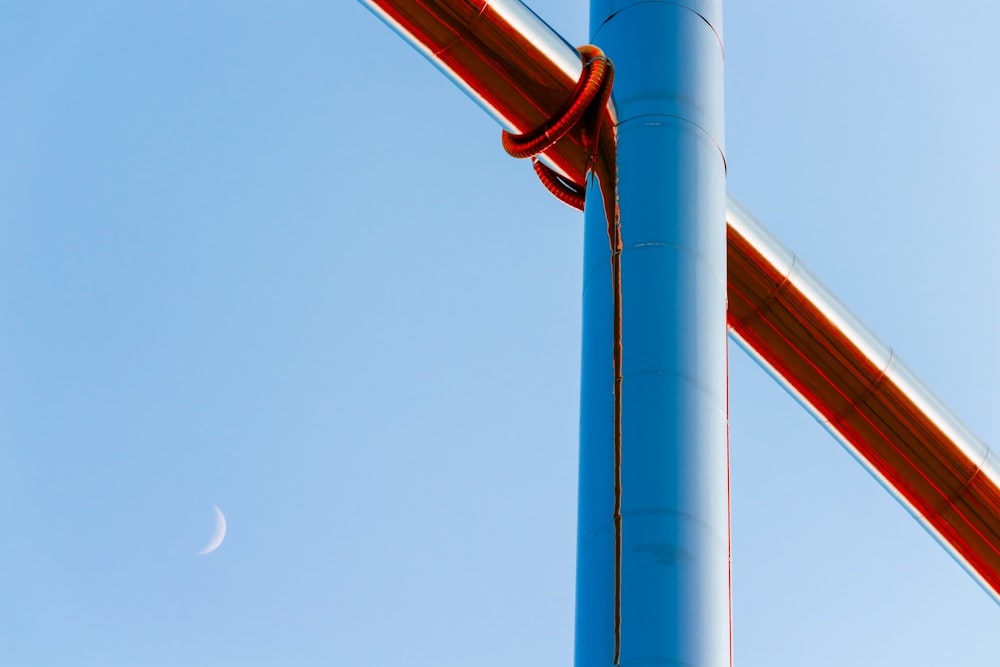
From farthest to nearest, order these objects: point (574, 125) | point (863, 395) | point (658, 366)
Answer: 1. point (863, 395)
2. point (574, 125)
3. point (658, 366)

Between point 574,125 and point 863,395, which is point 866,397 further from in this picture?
point 574,125

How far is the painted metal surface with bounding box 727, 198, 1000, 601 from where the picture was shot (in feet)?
49.8

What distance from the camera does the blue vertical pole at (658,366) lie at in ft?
30.5

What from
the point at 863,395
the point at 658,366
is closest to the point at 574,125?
the point at 658,366

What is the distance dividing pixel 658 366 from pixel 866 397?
657 centimetres

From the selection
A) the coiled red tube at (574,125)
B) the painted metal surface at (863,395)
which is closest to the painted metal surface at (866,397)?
the painted metal surface at (863,395)

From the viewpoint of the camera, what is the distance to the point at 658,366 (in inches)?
398

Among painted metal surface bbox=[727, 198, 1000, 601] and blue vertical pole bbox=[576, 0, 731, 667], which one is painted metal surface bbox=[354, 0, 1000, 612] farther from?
blue vertical pole bbox=[576, 0, 731, 667]

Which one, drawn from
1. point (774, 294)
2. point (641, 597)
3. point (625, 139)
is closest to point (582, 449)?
point (641, 597)

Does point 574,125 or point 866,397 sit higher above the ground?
point 866,397

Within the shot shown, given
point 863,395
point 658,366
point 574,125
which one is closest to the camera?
point 658,366

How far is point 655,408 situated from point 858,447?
709 centimetres

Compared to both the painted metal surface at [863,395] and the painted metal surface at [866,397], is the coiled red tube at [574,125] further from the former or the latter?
the painted metal surface at [866,397]

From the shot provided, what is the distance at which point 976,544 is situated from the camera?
16.9 m
